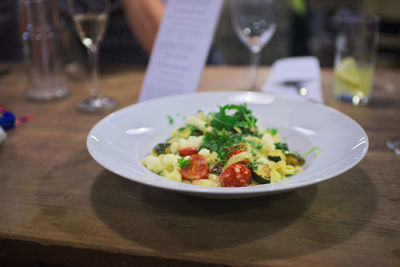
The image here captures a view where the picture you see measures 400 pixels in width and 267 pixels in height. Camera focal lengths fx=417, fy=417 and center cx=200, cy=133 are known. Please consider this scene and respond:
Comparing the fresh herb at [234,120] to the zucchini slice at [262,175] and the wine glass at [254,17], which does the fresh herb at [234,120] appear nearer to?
the zucchini slice at [262,175]

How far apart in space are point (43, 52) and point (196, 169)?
877mm

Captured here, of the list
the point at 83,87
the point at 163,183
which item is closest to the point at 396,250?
the point at 163,183

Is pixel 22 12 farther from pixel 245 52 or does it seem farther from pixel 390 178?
pixel 245 52

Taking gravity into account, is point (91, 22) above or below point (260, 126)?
above

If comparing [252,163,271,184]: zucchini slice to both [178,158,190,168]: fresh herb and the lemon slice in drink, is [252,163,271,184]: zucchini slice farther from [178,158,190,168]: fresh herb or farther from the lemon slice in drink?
the lemon slice in drink

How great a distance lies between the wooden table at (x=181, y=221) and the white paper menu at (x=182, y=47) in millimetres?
378

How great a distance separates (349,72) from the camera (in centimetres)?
123

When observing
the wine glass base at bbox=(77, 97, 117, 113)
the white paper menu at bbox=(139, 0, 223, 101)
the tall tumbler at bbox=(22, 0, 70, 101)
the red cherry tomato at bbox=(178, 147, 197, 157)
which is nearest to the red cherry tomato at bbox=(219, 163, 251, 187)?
the red cherry tomato at bbox=(178, 147, 197, 157)

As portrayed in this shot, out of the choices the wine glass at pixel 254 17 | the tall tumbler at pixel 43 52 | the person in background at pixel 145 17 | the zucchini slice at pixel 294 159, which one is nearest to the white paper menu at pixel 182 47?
the wine glass at pixel 254 17

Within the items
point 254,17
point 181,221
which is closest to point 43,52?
point 254,17

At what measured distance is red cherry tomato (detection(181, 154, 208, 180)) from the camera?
28.3 inches

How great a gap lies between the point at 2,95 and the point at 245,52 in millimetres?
2489

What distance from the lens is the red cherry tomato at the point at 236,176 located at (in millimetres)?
675

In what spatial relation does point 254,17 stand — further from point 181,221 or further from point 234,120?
point 181,221
